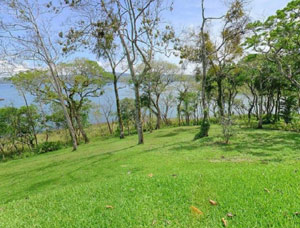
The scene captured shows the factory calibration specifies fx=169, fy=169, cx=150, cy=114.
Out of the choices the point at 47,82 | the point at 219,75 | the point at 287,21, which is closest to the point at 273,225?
the point at 287,21

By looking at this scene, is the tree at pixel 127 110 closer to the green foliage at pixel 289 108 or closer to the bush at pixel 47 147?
the bush at pixel 47 147

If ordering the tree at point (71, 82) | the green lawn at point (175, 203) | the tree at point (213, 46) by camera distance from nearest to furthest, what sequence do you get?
1. the green lawn at point (175, 203)
2. the tree at point (213, 46)
3. the tree at point (71, 82)

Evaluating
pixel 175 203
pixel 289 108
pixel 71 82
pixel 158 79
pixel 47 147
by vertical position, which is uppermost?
pixel 158 79

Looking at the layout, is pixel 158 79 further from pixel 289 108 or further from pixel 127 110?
pixel 289 108

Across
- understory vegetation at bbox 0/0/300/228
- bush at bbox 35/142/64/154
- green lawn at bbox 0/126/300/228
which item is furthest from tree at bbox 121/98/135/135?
green lawn at bbox 0/126/300/228

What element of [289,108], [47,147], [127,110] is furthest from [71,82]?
[289,108]

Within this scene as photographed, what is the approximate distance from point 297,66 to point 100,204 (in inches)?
506

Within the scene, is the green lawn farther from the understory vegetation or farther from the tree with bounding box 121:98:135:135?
the tree with bounding box 121:98:135:135

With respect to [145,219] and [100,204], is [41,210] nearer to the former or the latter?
[100,204]

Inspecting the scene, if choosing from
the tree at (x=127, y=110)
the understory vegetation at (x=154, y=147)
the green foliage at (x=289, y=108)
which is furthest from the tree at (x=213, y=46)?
the tree at (x=127, y=110)

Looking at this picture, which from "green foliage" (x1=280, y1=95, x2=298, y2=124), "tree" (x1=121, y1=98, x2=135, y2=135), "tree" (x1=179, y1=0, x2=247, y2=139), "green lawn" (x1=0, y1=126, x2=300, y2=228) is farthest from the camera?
"tree" (x1=121, y1=98, x2=135, y2=135)

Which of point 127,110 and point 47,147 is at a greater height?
point 127,110

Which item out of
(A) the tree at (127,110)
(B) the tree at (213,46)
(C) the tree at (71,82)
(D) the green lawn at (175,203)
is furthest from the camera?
(A) the tree at (127,110)

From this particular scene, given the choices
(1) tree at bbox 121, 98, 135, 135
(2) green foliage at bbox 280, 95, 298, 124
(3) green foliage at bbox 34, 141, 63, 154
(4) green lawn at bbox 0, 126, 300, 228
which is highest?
(1) tree at bbox 121, 98, 135, 135
